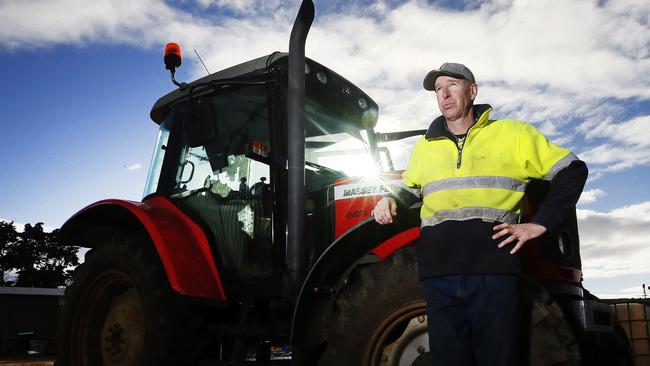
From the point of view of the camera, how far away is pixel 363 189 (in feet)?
11.0

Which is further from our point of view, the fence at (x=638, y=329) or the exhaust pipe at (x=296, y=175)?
the fence at (x=638, y=329)

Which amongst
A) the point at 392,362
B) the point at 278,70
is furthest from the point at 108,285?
the point at 392,362

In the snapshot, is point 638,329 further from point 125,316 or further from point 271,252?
point 125,316

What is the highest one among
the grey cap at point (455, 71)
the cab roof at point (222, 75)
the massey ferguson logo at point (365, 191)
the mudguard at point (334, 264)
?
the cab roof at point (222, 75)

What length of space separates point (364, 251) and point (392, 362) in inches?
24.0

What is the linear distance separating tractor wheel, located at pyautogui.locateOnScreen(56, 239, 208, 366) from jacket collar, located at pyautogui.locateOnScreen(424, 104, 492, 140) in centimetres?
214

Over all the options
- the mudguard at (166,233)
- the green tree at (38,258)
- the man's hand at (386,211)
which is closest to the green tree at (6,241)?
the green tree at (38,258)

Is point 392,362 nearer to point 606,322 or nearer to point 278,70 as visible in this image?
point 606,322

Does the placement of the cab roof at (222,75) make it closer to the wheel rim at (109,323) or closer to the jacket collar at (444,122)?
the wheel rim at (109,323)

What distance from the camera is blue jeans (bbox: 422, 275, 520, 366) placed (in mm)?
1896

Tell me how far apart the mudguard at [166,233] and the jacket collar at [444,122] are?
192cm

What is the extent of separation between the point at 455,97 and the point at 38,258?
4133 centimetres

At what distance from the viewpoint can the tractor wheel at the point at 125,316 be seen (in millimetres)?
3449

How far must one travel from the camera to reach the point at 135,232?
405 cm
